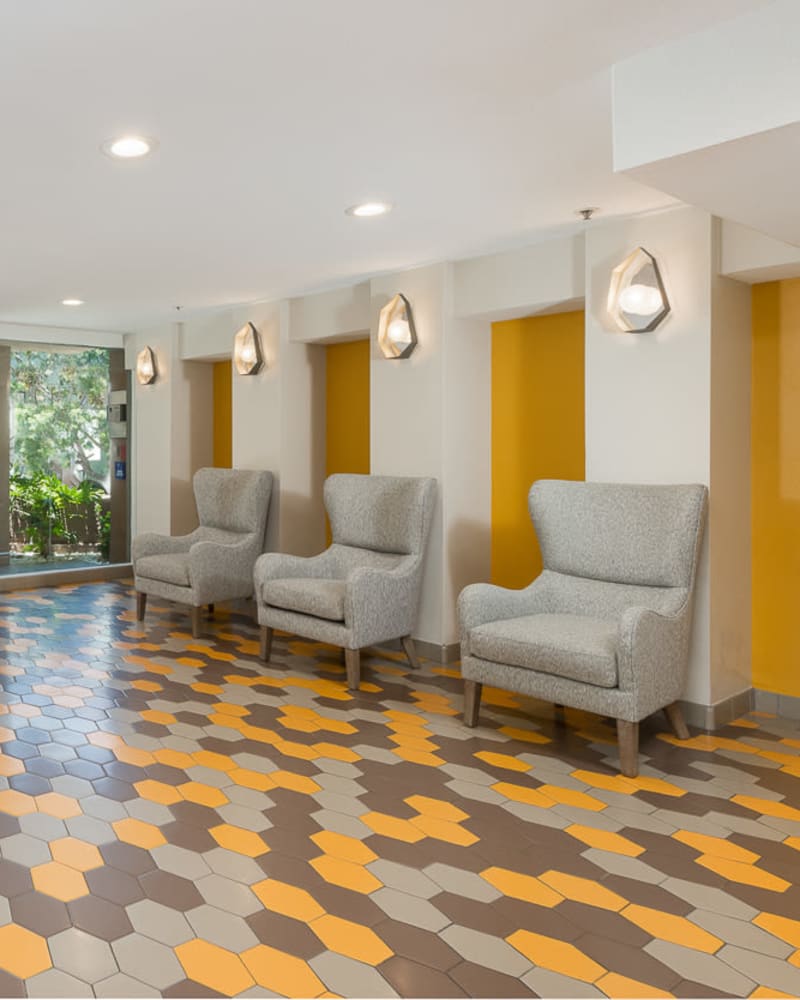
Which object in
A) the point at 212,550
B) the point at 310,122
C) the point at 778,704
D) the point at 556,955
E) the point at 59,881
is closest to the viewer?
the point at 556,955

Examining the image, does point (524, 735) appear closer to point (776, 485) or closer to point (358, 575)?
point (358, 575)

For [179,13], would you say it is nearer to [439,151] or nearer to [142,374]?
[439,151]

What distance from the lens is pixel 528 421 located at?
5418 millimetres

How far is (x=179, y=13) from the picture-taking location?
7.34ft

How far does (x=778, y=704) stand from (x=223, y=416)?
5.54m

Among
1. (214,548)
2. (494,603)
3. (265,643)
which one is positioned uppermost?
(214,548)

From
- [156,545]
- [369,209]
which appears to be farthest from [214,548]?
[369,209]

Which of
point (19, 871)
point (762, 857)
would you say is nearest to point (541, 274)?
point (762, 857)

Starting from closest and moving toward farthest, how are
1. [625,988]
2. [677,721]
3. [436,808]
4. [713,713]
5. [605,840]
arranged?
[625,988]
[605,840]
[436,808]
[677,721]
[713,713]

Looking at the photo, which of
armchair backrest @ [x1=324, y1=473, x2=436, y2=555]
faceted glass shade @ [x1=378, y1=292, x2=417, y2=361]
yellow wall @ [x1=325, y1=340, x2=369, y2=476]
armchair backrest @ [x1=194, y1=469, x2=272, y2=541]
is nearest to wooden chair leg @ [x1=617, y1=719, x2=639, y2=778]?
armchair backrest @ [x1=324, y1=473, x2=436, y2=555]

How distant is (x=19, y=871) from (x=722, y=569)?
3.20 metres

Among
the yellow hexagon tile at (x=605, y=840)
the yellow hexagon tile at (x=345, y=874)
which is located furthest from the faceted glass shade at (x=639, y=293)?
the yellow hexagon tile at (x=345, y=874)

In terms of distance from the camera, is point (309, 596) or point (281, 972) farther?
point (309, 596)

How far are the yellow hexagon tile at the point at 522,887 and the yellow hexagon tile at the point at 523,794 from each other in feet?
1.75
